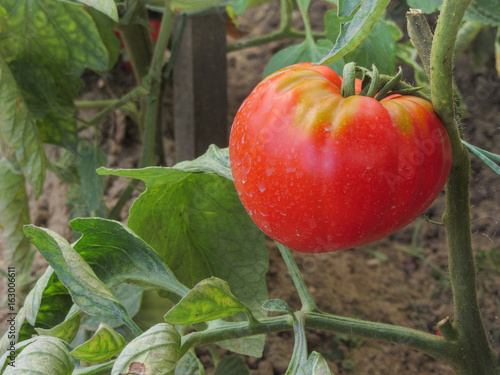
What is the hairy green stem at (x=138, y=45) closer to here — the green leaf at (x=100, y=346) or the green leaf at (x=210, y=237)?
the green leaf at (x=210, y=237)

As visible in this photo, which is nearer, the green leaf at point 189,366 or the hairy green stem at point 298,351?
the hairy green stem at point 298,351

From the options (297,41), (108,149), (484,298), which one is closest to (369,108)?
(484,298)

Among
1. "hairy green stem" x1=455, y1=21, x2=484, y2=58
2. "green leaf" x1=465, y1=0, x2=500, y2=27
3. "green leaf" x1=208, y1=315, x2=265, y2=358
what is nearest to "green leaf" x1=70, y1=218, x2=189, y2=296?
"green leaf" x1=208, y1=315, x2=265, y2=358

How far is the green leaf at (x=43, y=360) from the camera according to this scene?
1.51 ft

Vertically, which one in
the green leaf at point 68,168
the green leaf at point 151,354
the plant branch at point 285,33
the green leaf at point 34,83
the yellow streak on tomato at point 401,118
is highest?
the yellow streak on tomato at point 401,118

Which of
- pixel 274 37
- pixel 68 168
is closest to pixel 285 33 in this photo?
pixel 274 37

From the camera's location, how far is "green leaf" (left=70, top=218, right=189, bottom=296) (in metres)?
0.61

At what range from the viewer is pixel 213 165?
27.3 inches

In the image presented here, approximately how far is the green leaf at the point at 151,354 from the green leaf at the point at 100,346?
0.06 m

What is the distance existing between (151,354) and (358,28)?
299 millimetres

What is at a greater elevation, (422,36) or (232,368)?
(422,36)

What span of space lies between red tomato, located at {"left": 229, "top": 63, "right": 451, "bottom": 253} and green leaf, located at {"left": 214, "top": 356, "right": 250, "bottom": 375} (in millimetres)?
419

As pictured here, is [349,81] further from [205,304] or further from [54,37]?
[54,37]

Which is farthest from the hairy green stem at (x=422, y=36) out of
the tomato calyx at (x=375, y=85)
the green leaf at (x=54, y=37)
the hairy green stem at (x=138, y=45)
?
the hairy green stem at (x=138, y=45)
